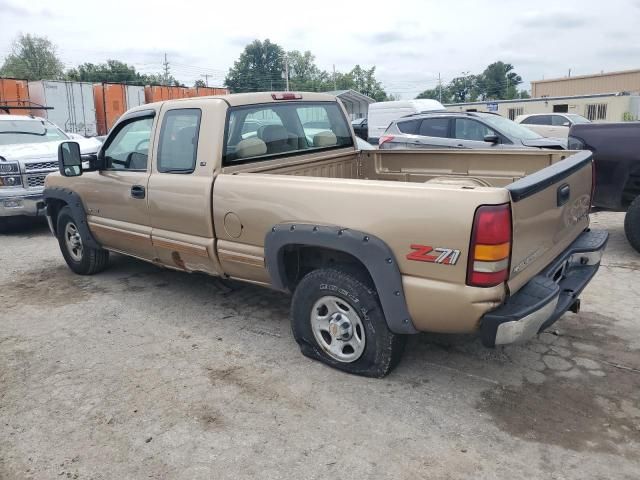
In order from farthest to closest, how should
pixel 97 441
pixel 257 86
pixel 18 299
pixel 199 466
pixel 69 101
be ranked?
pixel 257 86, pixel 69 101, pixel 18 299, pixel 97 441, pixel 199 466

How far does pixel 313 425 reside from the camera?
9.66 ft

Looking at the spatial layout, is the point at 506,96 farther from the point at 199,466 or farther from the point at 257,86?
the point at 199,466

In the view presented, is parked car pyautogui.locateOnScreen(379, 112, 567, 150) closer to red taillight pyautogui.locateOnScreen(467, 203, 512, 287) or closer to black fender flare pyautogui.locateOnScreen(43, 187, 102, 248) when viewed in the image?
black fender flare pyautogui.locateOnScreen(43, 187, 102, 248)

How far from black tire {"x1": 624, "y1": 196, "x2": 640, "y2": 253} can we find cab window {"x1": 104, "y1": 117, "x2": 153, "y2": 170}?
4.98 meters

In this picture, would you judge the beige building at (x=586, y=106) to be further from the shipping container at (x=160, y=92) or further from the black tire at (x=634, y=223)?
the black tire at (x=634, y=223)

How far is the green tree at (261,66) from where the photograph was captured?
91.9 meters

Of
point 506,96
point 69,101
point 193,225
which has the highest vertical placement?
point 506,96

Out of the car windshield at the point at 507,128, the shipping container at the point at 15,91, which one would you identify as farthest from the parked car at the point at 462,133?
the shipping container at the point at 15,91

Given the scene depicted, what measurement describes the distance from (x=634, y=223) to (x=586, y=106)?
3173 centimetres

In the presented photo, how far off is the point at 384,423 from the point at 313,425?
390 mm

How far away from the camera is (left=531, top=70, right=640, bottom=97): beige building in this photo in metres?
42.5

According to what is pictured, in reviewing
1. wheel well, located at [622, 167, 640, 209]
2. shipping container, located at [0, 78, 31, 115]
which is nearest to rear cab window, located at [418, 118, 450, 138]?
wheel well, located at [622, 167, 640, 209]

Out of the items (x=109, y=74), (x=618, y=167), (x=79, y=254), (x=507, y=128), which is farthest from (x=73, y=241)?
(x=109, y=74)

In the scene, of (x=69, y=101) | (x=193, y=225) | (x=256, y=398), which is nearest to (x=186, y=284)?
(x=193, y=225)
